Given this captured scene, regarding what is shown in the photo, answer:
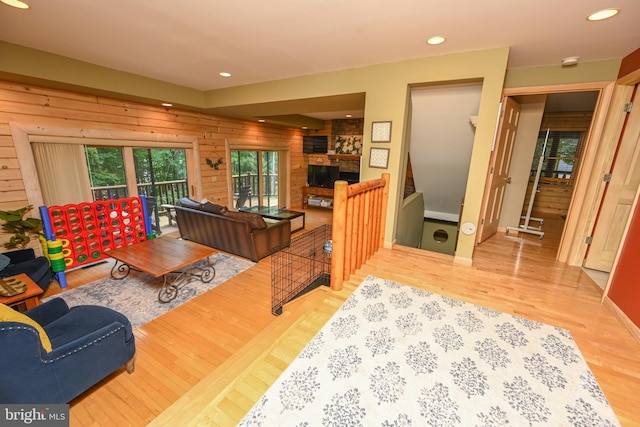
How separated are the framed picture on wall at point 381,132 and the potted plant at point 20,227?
4.41 m

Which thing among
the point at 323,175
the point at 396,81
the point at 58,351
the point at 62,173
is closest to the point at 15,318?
the point at 58,351

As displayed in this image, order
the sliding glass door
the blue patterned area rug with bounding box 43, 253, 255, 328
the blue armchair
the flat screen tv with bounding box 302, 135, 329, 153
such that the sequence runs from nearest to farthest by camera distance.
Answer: the blue armchair → the blue patterned area rug with bounding box 43, 253, 255, 328 → the sliding glass door → the flat screen tv with bounding box 302, 135, 329, 153

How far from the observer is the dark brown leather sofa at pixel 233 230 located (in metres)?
3.86

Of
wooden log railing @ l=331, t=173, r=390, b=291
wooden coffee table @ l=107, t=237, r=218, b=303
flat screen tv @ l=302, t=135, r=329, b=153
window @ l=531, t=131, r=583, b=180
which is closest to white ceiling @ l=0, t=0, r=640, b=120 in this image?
wooden log railing @ l=331, t=173, r=390, b=291

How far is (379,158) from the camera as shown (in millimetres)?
2998

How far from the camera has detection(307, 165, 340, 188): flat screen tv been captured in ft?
25.0

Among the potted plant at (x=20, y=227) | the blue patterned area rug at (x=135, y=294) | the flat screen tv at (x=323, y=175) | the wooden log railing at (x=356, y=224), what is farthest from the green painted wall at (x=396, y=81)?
the flat screen tv at (x=323, y=175)

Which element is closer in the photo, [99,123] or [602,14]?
[602,14]

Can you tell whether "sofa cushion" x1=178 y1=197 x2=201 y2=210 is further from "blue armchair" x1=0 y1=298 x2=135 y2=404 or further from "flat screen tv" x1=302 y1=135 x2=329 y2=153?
"flat screen tv" x1=302 y1=135 x2=329 y2=153

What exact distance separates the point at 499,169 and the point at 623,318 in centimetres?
218

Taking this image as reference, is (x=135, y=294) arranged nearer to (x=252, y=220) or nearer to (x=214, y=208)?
(x=214, y=208)

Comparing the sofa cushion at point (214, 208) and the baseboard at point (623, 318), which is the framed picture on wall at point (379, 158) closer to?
the baseboard at point (623, 318)

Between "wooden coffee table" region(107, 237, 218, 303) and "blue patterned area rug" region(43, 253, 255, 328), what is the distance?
0.09m

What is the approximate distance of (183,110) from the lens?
4730mm
